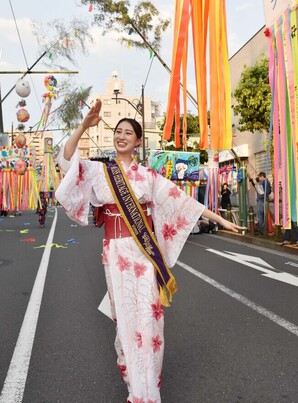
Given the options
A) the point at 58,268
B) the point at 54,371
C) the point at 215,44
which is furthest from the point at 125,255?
the point at 58,268

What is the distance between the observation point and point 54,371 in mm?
3230

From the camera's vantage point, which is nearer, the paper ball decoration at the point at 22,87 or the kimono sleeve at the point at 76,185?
the kimono sleeve at the point at 76,185

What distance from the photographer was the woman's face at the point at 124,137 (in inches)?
111

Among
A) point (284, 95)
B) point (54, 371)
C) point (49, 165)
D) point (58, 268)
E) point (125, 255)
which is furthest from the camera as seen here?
point (49, 165)

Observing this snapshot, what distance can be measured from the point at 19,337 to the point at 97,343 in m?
0.78

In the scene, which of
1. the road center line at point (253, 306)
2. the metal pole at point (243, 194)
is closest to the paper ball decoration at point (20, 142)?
the metal pole at point (243, 194)

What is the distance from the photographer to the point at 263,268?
7.58 m

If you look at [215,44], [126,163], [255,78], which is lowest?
[126,163]

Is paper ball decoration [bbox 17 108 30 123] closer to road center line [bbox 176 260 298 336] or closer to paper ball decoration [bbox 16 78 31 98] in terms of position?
paper ball decoration [bbox 16 78 31 98]

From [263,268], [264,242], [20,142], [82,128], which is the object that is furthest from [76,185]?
[20,142]

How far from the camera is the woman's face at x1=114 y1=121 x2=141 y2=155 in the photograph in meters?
2.81

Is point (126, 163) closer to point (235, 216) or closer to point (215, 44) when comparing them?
point (215, 44)

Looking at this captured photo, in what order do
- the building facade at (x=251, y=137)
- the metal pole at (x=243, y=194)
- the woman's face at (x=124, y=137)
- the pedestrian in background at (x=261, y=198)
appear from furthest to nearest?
the building facade at (x=251, y=137) → the metal pole at (x=243, y=194) → the pedestrian in background at (x=261, y=198) → the woman's face at (x=124, y=137)

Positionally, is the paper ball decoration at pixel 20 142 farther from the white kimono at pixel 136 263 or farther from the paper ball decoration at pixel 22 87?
the white kimono at pixel 136 263
